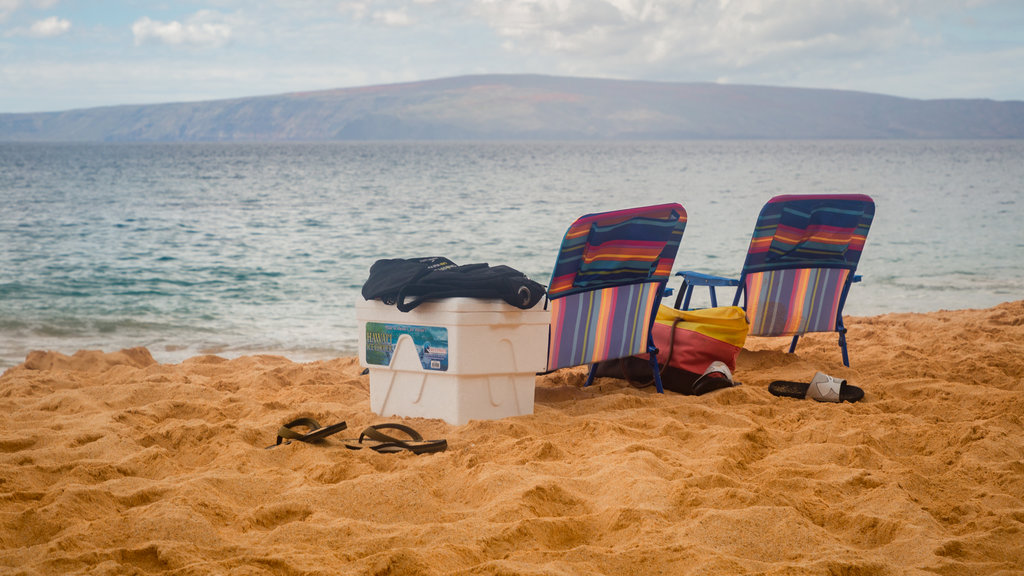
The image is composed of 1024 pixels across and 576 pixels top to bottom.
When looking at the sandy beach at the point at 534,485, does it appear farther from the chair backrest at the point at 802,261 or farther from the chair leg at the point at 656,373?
the chair backrest at the point at 802,261

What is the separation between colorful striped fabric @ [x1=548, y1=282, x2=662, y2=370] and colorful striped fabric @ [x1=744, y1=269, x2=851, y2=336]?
3.07ft

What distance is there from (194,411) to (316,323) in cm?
422

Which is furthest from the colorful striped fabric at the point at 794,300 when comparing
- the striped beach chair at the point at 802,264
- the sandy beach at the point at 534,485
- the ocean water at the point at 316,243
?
the ocean water at the point at 316,243

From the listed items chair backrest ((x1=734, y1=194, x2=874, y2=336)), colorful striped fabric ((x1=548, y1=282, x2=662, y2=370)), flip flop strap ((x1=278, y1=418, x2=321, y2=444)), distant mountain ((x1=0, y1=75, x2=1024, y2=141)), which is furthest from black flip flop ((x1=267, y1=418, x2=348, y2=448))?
distant mountain ((x1=0, y1=75, x2=1024, y2=141))

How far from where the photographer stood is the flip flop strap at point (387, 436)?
3.07 m

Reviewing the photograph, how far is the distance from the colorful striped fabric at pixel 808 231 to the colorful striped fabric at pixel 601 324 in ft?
3.02

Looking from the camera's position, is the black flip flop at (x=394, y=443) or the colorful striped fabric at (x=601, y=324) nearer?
the black flip flop at (x=394, y=443)

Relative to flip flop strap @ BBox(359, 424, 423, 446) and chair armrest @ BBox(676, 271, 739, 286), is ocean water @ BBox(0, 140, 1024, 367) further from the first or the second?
flip flop strap @ BBox(359, 424, 423, 446)

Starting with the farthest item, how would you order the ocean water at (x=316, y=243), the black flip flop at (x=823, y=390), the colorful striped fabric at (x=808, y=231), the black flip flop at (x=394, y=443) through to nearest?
the ocean water at (x=316, y=243), the colorful striped fabric at (x=808, y=231), the black flip flop at (x=823, y=390), the black flip flop at (x=394, y=443)

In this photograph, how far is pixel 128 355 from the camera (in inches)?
205

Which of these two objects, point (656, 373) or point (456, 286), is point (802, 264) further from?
point (456, 286)

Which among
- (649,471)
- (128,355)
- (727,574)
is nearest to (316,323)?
(128,355)

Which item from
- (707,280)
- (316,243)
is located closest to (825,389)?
(707,280)

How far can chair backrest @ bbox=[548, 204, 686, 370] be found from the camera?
378cm
